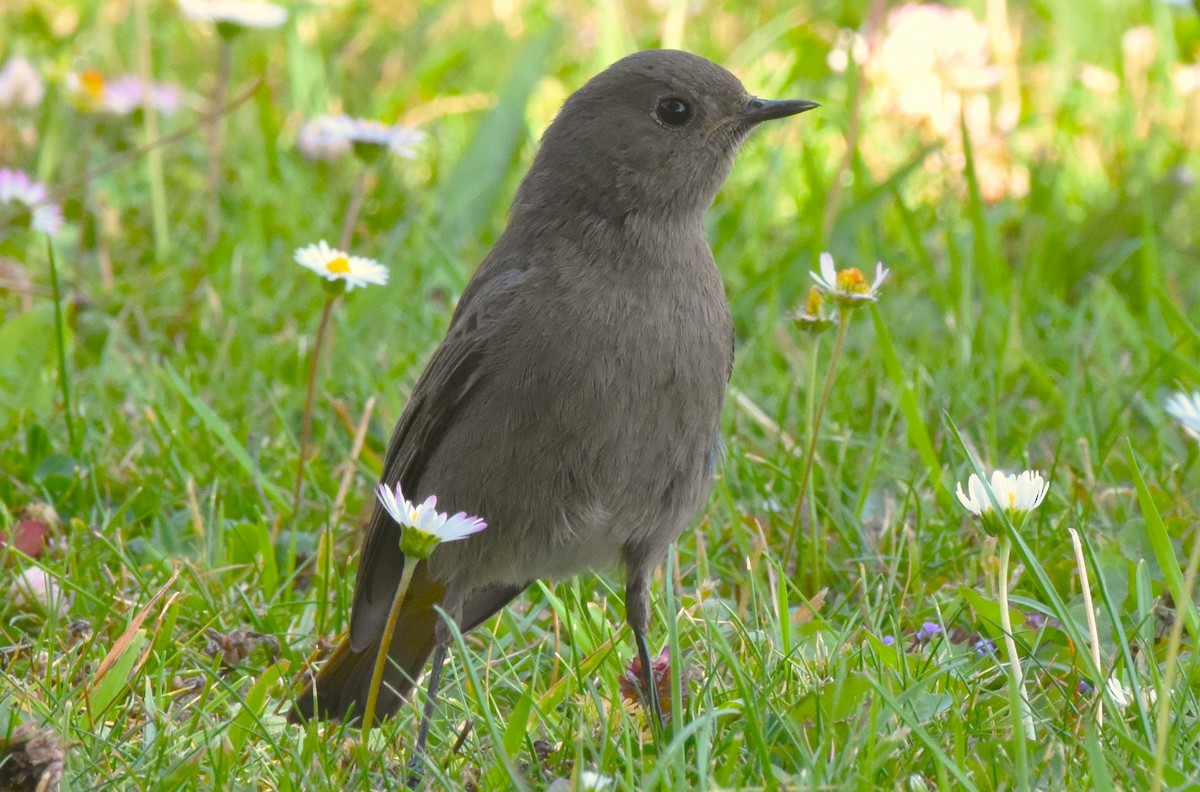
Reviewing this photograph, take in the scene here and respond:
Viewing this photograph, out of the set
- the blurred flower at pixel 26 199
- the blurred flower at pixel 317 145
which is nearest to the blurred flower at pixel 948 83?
the blurred flower at pixel 317 145

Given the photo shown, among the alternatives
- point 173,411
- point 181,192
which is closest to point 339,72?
point 181,192

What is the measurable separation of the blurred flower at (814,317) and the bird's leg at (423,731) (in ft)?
3.90

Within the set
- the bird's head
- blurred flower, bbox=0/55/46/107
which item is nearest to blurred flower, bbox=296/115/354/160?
blurred flower, bbox=0/55/46/107

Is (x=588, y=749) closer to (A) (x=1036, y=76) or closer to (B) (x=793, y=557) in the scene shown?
(B) (x=793, y=557)

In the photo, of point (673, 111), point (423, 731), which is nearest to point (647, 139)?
point (673, 111)

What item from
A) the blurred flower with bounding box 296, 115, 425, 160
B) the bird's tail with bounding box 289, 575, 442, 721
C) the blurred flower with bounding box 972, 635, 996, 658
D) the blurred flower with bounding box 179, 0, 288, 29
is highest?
the blurred flower with bounding box 179, 0, 288, 29

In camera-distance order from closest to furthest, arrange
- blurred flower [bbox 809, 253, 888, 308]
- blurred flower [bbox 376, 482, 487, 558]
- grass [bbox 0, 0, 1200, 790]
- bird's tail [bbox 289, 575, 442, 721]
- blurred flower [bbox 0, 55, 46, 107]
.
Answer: blurred flower [bbox 376, 482, 487, 558] < grass [bbox 0, 0, 1200, 790] < bird's tail [bbox 289, 575, 442, 721] < blurred flower [bbox 809, 253, 888, 308] < blurred flower [bbox 0, 55, 46, 107]

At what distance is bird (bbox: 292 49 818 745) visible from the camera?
Result: 354 centimetres

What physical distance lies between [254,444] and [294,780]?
2033mm

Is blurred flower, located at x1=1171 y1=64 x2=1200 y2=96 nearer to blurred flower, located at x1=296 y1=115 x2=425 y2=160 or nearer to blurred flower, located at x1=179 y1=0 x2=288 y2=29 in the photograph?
blurred flower, located at x1=296 y1=115 x2=425 y2=160

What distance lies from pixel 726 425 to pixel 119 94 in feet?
10.5

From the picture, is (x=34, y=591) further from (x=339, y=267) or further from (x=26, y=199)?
(x=26, y=199)

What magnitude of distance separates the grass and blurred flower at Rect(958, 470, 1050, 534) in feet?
0.25

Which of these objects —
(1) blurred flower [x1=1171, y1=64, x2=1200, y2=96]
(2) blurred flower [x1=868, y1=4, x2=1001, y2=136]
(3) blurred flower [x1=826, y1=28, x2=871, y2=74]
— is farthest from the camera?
(1) blurred flower [x1=1171, y1=64, x2=1200, y2=96]
